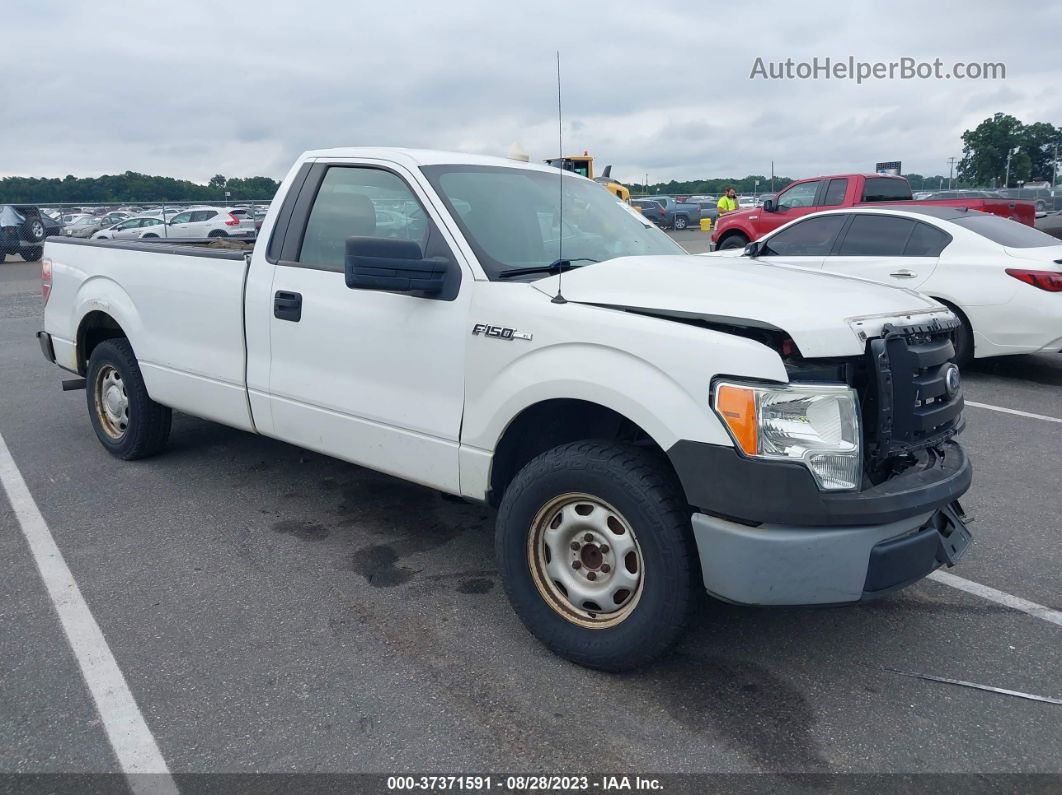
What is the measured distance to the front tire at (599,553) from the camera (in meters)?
3.02

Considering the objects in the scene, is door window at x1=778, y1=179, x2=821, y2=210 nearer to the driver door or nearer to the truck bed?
the truck bed

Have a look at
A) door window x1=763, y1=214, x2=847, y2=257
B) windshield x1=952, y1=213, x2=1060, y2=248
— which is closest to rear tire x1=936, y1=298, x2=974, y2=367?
windshield x1=952, y1=213, x2=1060, y2=248

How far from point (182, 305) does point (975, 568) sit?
170 inches

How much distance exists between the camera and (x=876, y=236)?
883 centimetres

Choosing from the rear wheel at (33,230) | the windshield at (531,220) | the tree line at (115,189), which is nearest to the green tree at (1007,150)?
the tree line at (115,189)

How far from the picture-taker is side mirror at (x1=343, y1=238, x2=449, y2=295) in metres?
3.52

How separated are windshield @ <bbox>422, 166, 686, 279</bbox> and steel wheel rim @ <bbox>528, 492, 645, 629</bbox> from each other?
1032 millimetres

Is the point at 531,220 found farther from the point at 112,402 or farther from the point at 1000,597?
the point at 112,402

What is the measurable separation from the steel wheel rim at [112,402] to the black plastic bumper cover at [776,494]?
4046 mm

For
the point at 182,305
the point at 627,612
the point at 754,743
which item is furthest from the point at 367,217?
the point at 754,743

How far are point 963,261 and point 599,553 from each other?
6.27 metres

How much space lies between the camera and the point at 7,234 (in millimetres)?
24469

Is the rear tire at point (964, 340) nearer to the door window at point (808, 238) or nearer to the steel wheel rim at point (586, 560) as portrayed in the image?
the door window at point (808, 238)

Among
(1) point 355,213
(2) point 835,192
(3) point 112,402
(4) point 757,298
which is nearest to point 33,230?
(2) point 835,192
